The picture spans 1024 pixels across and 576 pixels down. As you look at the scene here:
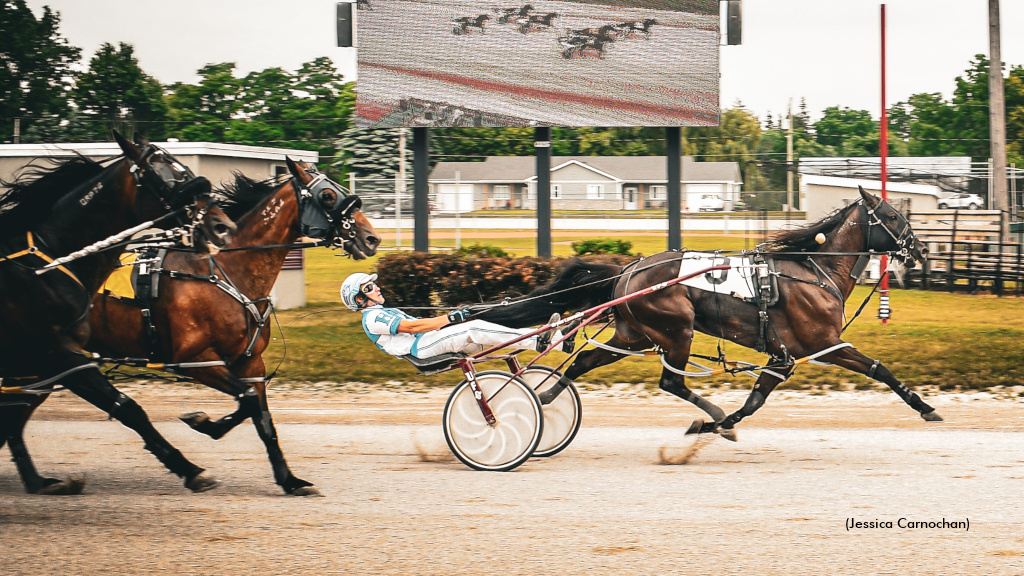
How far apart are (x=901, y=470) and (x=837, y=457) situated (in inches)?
21.1

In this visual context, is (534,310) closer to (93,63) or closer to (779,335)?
(779,335)

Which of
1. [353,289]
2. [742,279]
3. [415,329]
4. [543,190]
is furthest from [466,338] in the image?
[543,190]

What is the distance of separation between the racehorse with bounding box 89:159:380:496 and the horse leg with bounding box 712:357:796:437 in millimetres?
2711

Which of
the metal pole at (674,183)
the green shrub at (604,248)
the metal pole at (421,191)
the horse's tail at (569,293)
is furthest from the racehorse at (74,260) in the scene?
the metal pole at (674,183)

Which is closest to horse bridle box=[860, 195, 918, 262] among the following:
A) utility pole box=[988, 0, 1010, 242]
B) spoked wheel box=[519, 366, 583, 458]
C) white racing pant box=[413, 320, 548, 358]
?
spoked wheel box=[519, 366, 583, 458]

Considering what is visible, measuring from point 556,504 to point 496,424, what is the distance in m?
1.00

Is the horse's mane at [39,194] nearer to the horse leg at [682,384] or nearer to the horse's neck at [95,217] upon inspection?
the horse's neck at [95,217]

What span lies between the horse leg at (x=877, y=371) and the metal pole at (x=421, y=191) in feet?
27.6

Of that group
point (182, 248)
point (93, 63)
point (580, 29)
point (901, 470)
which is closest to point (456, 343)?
point (182, 248)

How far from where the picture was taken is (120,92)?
177 feet

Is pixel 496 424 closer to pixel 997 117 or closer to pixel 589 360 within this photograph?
pixel 589 360

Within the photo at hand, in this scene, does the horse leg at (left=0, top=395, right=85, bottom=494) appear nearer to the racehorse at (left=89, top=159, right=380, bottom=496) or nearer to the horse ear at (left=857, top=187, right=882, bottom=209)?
the racehorse at (left=89, top=159, right=380, bottom=496)

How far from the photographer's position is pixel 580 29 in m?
14.2

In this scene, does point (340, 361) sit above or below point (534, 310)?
below
